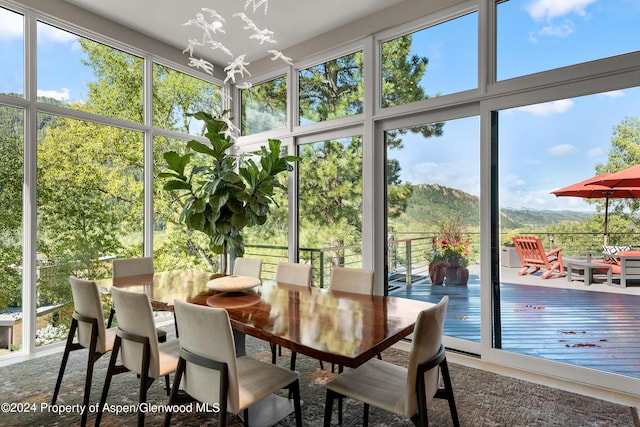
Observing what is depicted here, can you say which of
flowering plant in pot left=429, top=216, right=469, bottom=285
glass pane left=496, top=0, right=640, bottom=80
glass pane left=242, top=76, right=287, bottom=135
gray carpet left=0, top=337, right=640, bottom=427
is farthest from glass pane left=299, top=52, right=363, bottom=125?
gray carpet left=0, top=337, right=640, bottom=427

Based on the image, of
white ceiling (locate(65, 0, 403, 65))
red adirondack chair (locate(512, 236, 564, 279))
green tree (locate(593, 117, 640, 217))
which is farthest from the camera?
white ceiling (locate(65, 0, 403, 65))

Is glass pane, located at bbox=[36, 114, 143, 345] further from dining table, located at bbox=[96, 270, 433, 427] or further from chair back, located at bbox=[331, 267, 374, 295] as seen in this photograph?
chair back, located at bbox=[331, 267, 374, 295]

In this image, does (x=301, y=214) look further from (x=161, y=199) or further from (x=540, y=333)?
(x=540, y=333)

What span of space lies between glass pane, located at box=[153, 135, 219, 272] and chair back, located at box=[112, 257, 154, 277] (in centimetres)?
99

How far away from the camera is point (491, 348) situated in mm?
3096

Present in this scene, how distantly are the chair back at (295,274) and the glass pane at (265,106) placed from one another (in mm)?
2317

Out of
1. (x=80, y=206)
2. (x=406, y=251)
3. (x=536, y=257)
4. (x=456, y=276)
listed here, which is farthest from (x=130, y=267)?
(x=536, y=257)

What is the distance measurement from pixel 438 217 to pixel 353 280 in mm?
1311

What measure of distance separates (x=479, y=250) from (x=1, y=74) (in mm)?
4612

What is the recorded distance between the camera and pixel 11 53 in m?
3.34

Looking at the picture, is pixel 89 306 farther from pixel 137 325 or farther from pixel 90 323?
pixel 137 325

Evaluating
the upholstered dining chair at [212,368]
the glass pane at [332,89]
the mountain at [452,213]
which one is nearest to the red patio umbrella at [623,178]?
the mountain at [452,213]

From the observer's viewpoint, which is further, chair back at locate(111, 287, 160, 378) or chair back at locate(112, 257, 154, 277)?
chair back at locate(112, 257, 154, 277)

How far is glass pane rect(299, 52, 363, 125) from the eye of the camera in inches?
159
